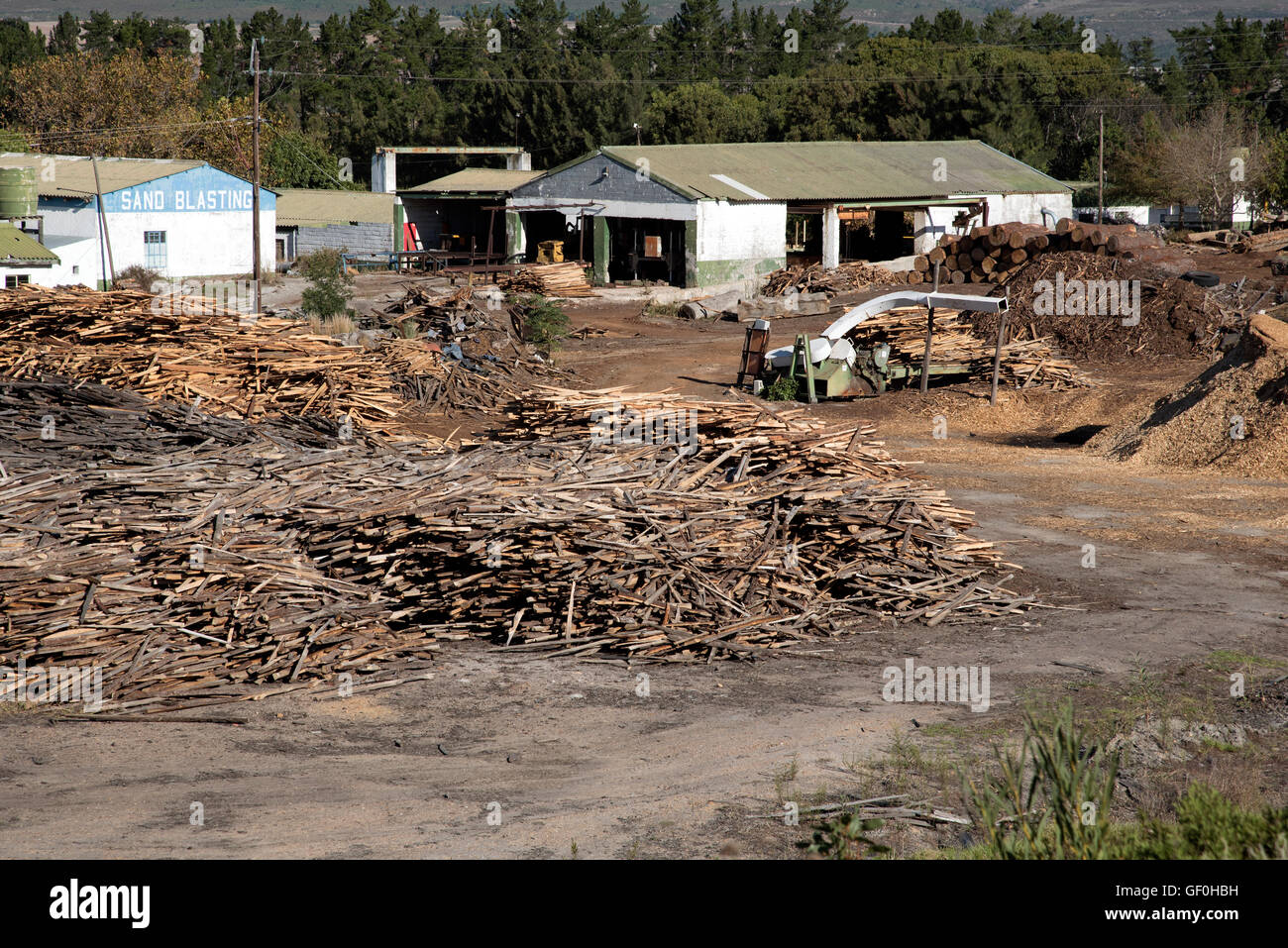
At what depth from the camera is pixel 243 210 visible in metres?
50.2

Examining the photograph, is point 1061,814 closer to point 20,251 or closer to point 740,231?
point 20,251

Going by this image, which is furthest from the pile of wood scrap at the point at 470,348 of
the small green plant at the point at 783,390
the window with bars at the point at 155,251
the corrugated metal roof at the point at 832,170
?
the window with bars at the point at 155,251

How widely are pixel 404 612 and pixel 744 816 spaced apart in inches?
169

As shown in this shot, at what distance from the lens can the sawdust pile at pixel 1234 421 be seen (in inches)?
711

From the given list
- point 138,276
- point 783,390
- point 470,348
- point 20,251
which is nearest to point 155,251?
point 138,276

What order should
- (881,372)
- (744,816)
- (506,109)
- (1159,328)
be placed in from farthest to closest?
(506,109) → (1159,328) → (881,372) → (744,816)

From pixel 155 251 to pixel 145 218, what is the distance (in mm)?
1257

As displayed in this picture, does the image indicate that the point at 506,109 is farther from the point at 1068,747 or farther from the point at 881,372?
the point at 1068,747

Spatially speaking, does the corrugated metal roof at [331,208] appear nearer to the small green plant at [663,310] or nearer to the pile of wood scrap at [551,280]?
the pile of wood scrap at [551,280]

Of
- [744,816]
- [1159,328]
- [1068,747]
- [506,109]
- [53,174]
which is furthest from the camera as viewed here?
[506,109]

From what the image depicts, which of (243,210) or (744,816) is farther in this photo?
(243,210)
